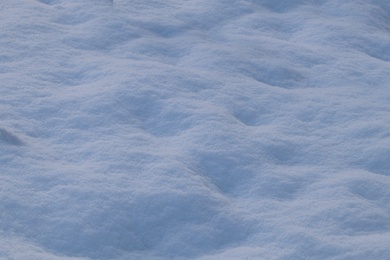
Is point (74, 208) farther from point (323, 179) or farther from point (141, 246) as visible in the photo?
point (323, 179)

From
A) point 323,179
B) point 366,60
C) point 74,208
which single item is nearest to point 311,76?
point 366,60

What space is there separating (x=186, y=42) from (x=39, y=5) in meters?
0.79

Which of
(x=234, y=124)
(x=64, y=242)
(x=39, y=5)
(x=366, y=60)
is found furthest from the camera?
(x=39, y=5)

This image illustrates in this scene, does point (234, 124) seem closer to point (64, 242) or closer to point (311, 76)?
point (311, 76)

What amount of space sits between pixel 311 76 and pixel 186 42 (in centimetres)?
62

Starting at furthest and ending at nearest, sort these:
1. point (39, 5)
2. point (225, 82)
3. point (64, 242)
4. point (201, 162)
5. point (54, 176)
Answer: point (39, 5)
point (225, 82)
point (201, 162)
point (54, 176)
point (64, 242)

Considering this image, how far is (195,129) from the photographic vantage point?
2590mm

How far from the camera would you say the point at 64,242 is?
6.69 feet

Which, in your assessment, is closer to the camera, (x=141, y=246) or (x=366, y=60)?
(x=141, y=246)

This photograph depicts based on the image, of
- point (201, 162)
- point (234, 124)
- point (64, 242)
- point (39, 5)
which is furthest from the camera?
point (39, 5)

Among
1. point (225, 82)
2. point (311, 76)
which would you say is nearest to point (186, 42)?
point (225, 82)

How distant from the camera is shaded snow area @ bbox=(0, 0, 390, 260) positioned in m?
2.11

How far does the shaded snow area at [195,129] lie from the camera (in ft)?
6.91

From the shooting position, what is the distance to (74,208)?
2.13 meters
